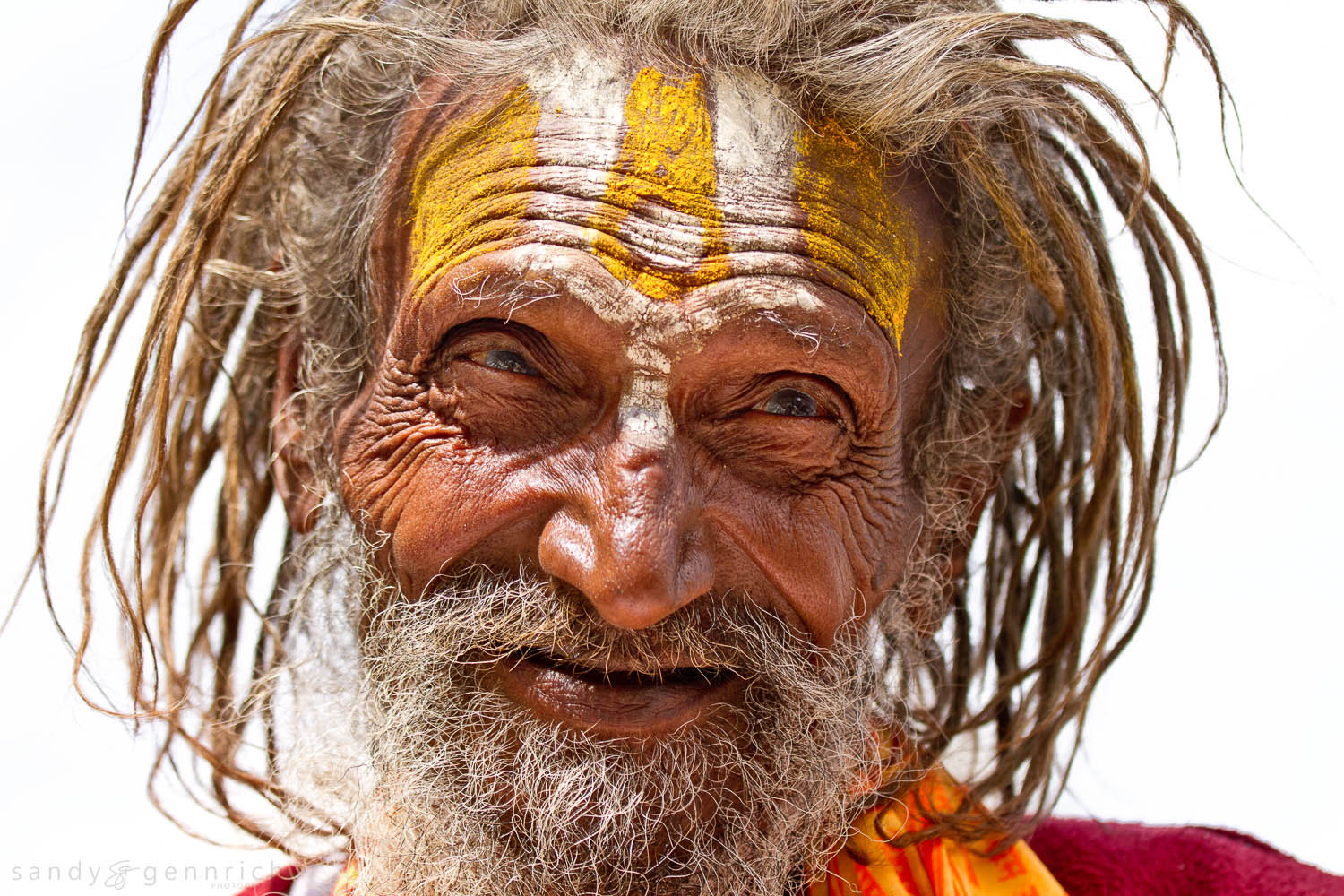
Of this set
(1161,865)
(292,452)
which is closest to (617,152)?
(292,452)

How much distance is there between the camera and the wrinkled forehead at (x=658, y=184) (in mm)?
1859

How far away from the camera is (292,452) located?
2330mm

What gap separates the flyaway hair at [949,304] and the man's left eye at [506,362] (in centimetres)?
29

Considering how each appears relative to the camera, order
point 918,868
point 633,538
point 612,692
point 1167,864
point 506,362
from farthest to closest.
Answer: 1. point 1167,864
2. point 918,868
3. point 506,362
4. point 612,692
5. point 633,538

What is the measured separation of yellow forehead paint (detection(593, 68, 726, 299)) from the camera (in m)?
1.84

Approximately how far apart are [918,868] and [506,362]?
1166mm

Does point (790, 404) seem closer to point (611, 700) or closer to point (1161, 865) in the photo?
point (611, 700)

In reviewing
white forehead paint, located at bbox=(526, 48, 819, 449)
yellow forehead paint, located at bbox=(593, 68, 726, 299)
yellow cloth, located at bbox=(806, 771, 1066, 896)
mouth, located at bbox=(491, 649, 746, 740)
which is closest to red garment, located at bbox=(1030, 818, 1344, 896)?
yellow cloth, located at bbox=(806, 771, 1066, 896)

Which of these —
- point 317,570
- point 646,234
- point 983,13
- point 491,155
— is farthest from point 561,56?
point 317,570

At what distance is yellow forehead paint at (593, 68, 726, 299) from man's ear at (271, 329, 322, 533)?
0.78 m

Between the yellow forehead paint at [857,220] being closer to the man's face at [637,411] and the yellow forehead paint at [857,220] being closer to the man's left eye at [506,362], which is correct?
the man's face at [637,411]

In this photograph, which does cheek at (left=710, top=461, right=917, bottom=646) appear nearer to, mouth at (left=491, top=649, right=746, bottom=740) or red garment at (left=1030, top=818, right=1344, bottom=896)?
mouth at (left=491, top=649, right=746, bottom=740)

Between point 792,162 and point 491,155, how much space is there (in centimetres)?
47

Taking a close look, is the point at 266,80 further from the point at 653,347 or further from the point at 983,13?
the point at 983,13
